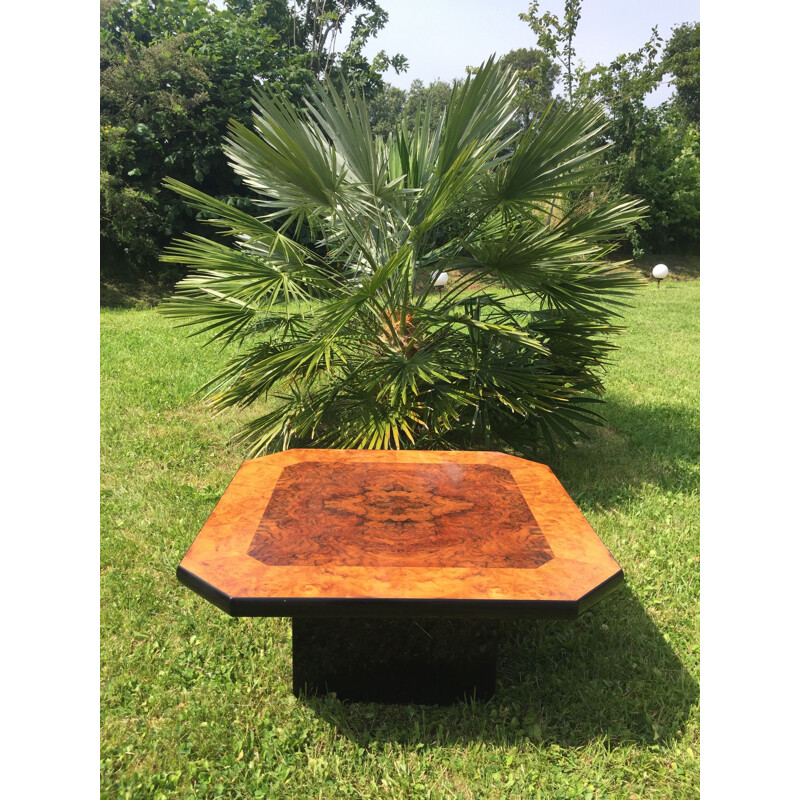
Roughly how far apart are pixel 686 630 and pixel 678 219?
1413cm

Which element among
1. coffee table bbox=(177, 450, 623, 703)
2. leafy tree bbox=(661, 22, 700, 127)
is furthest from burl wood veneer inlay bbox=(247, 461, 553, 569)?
leafy tree bbox=(661, 22, 700, 127)

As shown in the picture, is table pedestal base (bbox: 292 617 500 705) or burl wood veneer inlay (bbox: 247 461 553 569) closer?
burl wood veneer inlay (bbox: 247 461 553 569)

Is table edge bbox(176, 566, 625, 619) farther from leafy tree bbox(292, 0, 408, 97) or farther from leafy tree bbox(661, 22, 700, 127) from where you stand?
leafy tree bbox(661, 22, 700, 127)

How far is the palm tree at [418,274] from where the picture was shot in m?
3.12

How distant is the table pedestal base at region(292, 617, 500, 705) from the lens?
1.89 m

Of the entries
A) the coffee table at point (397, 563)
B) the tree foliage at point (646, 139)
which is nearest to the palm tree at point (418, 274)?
the coffee table at point (397, 563)

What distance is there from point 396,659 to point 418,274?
2.27 meters

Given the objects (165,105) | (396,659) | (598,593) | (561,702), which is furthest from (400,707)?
(165,105)

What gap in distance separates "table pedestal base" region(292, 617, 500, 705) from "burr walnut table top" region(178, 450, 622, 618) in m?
0.30

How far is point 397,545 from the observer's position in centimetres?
173

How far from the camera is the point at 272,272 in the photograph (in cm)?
334

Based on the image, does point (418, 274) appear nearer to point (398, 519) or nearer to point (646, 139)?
point (398, 519)

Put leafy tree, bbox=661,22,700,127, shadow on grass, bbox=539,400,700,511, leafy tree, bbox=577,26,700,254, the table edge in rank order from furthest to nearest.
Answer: leafy tree, bbox=661,22,700,127, leafy tree, bbox=577,26,700,254, shadow on grass, bbox=539,400,700,511, the table edge

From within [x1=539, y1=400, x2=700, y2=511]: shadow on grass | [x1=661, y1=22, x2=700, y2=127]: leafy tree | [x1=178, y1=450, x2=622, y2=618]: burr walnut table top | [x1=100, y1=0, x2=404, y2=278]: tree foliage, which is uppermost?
[x1=661, y1=22, x2=700, y2=127]: leafy tree
